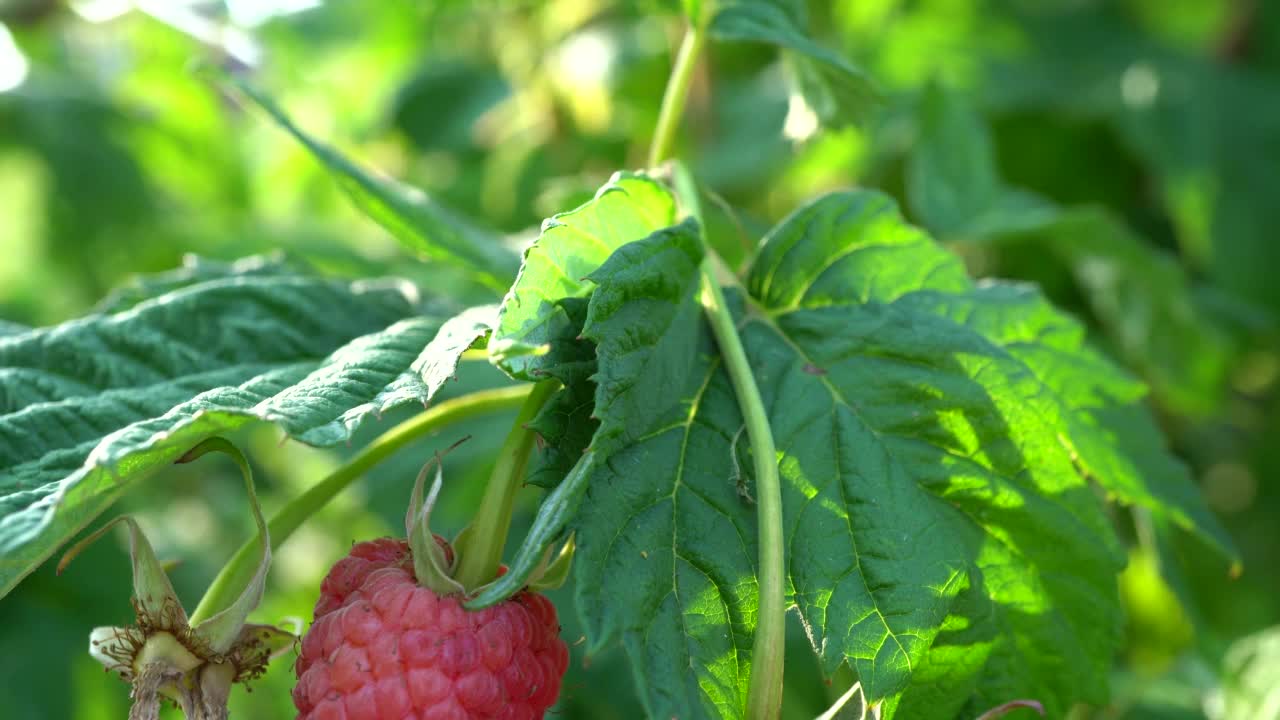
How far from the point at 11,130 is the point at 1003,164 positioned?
2.10m

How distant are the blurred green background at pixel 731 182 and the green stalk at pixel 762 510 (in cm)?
51

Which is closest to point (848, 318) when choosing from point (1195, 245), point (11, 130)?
point (1195, 245)

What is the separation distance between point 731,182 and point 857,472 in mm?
1186

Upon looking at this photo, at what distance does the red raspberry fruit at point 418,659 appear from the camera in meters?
0.70

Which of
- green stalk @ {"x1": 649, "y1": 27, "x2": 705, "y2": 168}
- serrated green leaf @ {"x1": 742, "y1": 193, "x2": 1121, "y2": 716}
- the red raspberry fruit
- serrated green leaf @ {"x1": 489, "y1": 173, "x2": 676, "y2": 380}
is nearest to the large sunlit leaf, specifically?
green stalk @ {"x1": 649, "y1": 27, "x2": 705, "y2": 168}

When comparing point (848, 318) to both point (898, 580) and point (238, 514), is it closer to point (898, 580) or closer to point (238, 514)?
point (898, 580)

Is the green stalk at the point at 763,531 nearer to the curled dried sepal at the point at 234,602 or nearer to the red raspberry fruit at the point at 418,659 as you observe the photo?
the red raspberry fruit at the point at 418,659

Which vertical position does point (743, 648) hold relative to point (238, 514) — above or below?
below

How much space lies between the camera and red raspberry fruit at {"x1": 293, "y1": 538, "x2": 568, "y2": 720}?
2.29ft

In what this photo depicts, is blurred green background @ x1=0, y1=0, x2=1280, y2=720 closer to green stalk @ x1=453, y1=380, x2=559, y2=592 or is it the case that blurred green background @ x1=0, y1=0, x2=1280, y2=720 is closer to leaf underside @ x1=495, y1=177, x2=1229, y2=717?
leaf underside @ x1=495, y1=177, x2=1229, y2=717

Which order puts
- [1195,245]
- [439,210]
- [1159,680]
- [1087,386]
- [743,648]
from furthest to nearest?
1. [1195,245]
2. [1159,680]
3. [439,210]
4. [1087,386]
5. [743,648]

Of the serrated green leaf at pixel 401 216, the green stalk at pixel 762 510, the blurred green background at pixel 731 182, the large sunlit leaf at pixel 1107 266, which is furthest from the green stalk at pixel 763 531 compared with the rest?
the large sunlit leaf at pixel 1107 266

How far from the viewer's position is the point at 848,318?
904 millimetres

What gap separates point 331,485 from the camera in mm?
827
